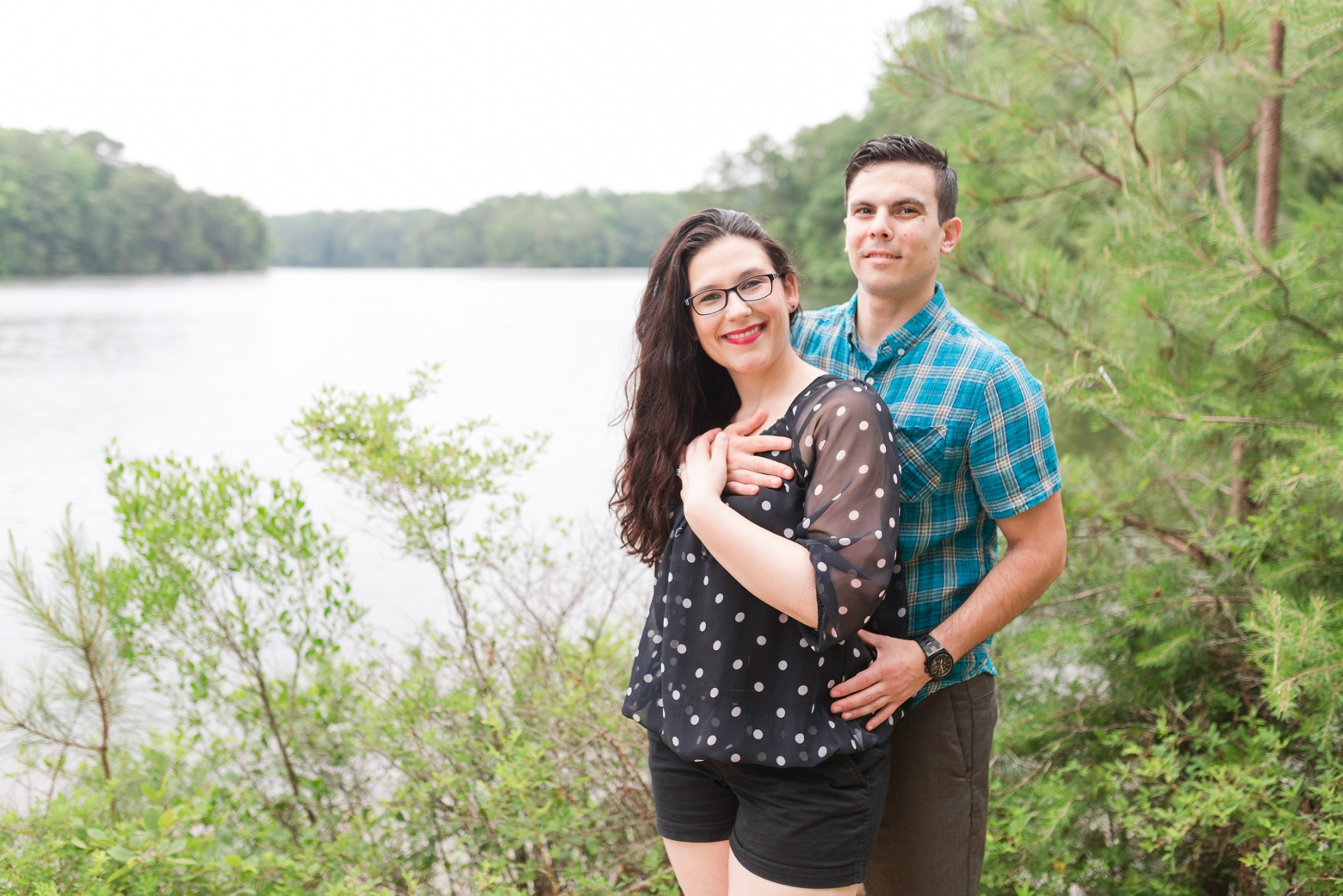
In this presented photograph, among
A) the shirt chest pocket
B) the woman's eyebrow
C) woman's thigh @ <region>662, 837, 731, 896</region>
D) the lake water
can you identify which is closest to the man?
the shirt chest pocket

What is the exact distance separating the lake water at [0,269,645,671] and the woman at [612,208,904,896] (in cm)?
25


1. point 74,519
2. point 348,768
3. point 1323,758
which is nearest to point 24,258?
point 74,519

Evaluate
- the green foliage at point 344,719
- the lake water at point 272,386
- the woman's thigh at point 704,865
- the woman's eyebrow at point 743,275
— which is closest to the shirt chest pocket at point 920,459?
the woman's eyebrow at point 743,275

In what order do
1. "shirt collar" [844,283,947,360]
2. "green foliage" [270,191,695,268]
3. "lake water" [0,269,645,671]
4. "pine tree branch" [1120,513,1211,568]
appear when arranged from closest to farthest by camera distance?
"shirt collar" [844,283,947,360]
"pine tree branch" [1120,513,1211,568]
"lake water" [0,269,645,671]
"green foliage" [270,191,695,268]

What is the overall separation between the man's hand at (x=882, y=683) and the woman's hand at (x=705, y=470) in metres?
0.37

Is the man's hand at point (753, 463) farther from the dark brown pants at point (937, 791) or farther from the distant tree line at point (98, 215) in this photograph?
the distant tree line at point (98, 215)

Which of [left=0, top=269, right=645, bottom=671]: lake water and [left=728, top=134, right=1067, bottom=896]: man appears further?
[left=0, top=269, right=645, bottom=671]: lake water

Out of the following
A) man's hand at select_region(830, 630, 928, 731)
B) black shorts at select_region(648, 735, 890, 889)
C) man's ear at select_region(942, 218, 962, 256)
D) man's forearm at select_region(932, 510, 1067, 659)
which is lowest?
black shorts at select_region(648, 735, 890, 889)

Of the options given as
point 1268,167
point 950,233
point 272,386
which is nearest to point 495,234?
point 272,386

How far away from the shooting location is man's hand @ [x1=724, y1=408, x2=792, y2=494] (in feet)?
4.94

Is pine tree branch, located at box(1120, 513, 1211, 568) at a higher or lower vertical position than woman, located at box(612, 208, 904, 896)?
lower

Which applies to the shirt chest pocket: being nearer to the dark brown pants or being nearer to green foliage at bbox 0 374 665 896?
the dark brown pants

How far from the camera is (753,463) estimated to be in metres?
1.53

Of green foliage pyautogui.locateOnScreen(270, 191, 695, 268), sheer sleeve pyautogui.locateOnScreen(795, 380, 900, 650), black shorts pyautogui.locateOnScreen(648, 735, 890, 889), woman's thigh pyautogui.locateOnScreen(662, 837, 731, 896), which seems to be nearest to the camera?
sheer sleeve pyautogui.locateOnScreen(795, 380, 900, 650)
